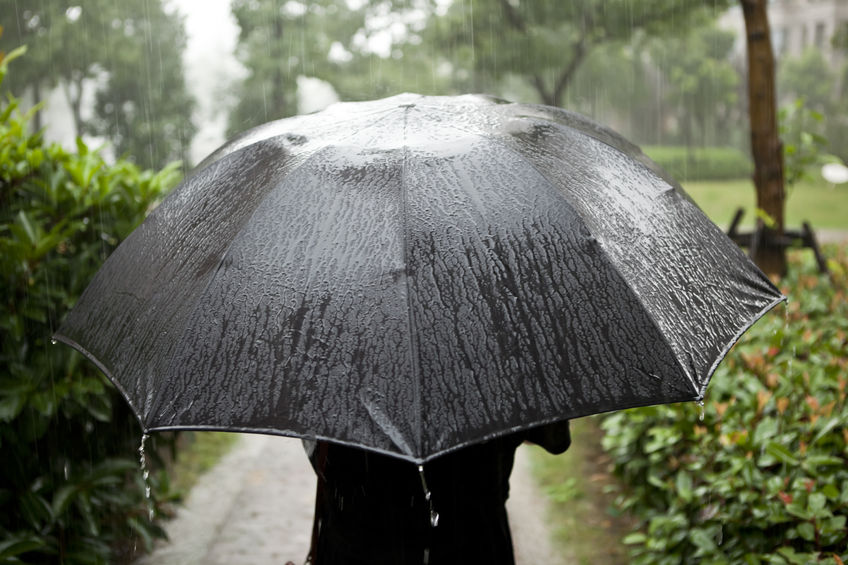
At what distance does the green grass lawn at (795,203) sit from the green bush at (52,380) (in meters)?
16.6

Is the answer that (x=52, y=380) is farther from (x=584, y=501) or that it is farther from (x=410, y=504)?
(x=584, y=501)

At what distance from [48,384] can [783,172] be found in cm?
661

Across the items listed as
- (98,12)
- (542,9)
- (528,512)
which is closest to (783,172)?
(528,512)

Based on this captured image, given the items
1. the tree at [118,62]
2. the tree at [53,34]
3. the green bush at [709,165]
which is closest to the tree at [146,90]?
the tree at [118,62]

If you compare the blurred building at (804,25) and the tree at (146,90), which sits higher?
the blurred building at (804,25)

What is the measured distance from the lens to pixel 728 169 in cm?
3195

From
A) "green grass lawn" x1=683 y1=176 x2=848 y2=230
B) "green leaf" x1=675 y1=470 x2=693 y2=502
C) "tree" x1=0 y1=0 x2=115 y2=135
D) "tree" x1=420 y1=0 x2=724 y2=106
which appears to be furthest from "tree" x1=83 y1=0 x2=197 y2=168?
"green leaf" x1=675 y1=470 x2=693 y2=502

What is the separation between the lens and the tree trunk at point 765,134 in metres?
6.67

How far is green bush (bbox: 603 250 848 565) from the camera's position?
2703mm

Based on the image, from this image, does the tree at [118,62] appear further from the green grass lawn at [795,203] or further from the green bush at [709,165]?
the green bush at [709,165]

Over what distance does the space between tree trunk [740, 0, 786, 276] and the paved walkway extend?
11.0ft

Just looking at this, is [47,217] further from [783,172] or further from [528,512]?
[783,172]

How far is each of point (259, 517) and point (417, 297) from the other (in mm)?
3463

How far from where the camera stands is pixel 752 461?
120 inches
